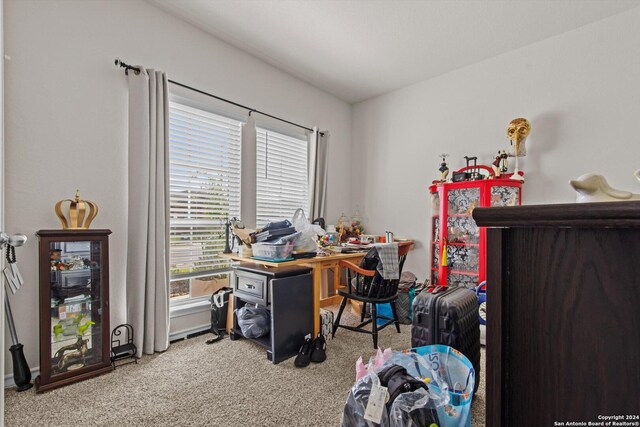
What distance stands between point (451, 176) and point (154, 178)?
3080 mm

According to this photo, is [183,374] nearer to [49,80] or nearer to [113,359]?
[113,359]

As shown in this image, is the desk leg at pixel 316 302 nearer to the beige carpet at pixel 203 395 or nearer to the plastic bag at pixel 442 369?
the beige carpet at pixel 203 395

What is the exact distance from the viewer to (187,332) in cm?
265

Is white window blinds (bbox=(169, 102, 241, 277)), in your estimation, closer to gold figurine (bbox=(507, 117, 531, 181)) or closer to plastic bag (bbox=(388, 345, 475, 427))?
plastic bag (bbox=(388, 345, 475, 427))

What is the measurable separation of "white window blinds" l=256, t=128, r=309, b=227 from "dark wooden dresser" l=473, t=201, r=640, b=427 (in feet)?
9.99

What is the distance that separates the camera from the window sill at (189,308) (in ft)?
8.48

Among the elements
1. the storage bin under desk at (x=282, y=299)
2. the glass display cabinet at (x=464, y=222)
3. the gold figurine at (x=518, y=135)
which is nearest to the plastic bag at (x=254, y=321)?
the storage bin under desk at (x=282, y=299)

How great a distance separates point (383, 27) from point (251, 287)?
2598 millimetres

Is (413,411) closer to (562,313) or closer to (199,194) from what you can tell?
(562,313)

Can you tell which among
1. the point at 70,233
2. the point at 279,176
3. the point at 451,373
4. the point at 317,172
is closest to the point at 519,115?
the point at 317,172

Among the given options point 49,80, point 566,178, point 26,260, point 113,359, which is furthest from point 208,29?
point 566,178

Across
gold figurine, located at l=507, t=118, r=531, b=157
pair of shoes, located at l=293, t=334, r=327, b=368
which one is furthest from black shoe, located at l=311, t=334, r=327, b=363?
gold figurine, located at l=507, t=118, r=531, b=157

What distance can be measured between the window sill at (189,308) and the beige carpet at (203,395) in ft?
1.20

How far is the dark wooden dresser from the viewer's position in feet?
1.14
